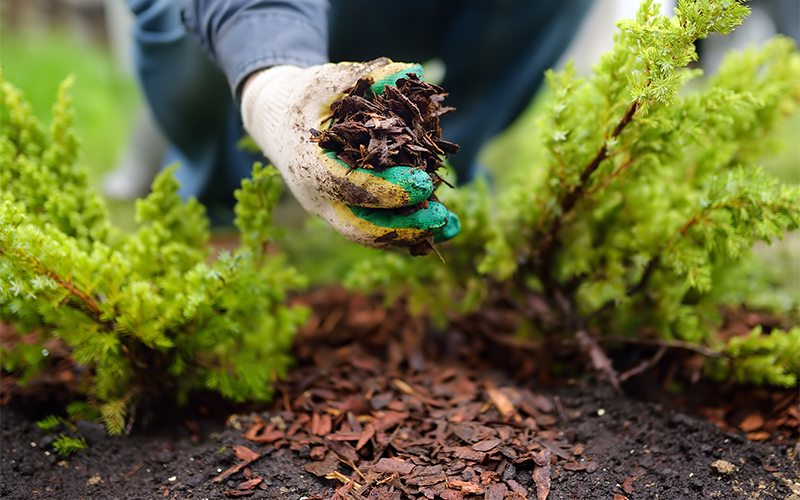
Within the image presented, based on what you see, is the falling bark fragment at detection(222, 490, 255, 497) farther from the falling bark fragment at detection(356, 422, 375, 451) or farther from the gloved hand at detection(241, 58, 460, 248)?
the gloved hand at detection(241, 58, 460, 248)

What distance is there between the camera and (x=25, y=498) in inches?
49.4

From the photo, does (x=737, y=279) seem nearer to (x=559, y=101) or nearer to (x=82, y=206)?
(x=559, y=101)

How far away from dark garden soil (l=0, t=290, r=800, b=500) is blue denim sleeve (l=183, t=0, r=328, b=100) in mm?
1020

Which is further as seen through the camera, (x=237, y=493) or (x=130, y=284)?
(x=130, y=284)

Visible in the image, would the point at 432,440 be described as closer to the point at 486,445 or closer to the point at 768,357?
the point at 486,445

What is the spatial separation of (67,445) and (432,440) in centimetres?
98

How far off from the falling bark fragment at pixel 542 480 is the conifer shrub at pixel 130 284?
0.83 meters

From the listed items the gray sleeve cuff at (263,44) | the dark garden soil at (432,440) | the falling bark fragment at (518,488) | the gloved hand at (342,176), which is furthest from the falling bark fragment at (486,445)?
the gray sleeve cuff at (263,44)

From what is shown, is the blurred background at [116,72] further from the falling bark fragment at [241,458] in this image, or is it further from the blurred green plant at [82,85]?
the falling bark fragment at [241,458]

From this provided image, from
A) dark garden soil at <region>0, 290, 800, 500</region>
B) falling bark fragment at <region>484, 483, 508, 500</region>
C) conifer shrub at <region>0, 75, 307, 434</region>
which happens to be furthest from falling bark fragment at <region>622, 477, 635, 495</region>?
conifer shrub at <region>0, 75, 307, 434</region>

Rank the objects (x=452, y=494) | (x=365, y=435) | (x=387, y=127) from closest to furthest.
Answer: (x=387, y=127) < (x=452, y=494) < (x=365, y=435)

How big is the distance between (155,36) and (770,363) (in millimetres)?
2622

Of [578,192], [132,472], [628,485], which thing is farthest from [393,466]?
[578,192]

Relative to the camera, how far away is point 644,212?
171cm
